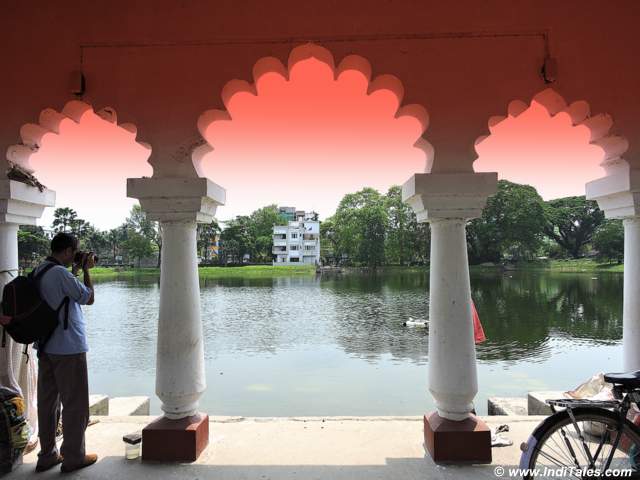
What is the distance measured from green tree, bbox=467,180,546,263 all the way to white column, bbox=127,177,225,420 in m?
40.5

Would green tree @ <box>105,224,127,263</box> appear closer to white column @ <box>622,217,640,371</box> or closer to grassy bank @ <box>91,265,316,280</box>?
grassy bank @ <box>91,265,316,280</box>

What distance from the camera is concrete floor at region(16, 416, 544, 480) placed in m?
2.67

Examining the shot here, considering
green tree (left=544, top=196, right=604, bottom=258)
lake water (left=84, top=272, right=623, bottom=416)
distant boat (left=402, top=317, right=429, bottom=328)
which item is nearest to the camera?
lake water (left=84, top=272, right=623, bottom=416)

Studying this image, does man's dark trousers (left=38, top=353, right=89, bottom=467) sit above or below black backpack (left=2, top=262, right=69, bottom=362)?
below

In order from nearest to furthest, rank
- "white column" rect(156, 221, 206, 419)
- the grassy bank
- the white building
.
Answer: "white column" rect(156, 221, 206, 419) → the grassy bank → the white building

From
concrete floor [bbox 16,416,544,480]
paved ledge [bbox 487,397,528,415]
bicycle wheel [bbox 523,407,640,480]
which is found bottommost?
paved ledge [bbox 487,397,528,415]

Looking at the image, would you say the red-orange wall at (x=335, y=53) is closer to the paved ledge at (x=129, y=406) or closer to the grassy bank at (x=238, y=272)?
the paved ledge at (x=129, y=406)

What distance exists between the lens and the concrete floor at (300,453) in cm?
267

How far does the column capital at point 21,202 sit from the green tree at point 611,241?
155 ft

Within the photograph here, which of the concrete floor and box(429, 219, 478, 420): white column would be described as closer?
the concrete floor

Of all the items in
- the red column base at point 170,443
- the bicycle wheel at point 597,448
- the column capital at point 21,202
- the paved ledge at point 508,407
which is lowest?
the paved ledge at point 508,407

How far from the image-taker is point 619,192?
300cm

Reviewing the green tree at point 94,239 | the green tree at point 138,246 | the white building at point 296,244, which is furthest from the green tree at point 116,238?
the white building at point 296,244

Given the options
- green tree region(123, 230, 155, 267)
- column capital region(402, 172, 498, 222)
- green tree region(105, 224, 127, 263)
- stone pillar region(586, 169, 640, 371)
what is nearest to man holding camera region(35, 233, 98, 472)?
column capital region(402, 172, 498, 222)
